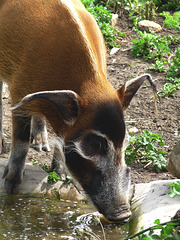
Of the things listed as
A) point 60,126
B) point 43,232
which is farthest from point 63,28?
point 43,232

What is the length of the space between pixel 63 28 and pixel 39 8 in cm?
38

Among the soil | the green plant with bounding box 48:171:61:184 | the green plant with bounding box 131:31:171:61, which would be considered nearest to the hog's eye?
the soil

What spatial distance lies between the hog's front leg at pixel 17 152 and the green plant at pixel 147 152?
1.06 meters

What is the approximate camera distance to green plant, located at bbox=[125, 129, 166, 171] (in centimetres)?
451

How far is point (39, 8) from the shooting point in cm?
382

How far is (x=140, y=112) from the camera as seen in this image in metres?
5.59

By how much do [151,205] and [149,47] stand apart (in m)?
3.72

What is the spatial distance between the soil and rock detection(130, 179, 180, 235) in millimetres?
600

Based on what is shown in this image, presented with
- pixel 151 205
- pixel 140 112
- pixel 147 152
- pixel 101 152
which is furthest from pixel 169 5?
pixel 101 152

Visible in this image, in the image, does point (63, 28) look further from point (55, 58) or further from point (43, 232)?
point (43, 232)

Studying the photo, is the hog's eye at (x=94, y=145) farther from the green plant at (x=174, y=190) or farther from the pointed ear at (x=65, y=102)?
the green plant at (x=174, y=190)

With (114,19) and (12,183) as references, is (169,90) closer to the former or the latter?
(114,19)

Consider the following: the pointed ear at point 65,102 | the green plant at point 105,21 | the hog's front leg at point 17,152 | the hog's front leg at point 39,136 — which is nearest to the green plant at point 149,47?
the green plant at point 105,21

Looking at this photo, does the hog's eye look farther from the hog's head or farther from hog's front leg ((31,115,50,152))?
hog's front leg ((31,115,50,152))
